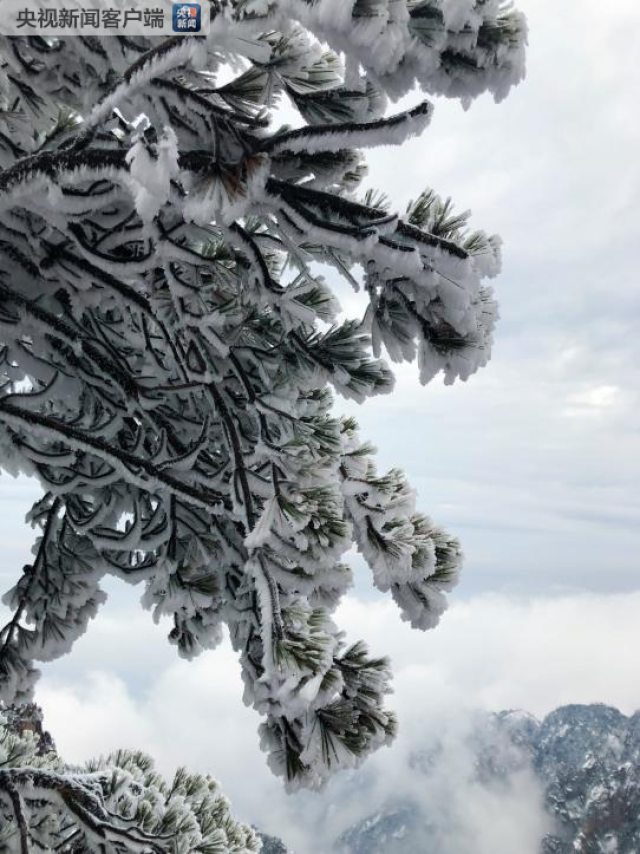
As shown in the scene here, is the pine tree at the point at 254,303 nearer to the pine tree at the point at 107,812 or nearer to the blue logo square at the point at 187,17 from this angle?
the blue logo square at the point at 187,17

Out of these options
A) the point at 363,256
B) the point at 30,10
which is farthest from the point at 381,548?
the point at 30,10

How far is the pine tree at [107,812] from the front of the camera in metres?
4.00

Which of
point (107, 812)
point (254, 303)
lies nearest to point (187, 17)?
point (254, 303)

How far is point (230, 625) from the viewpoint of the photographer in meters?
5.02

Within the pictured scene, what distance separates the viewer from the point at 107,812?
4164 mm

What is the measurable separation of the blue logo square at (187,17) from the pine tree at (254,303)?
0.44 ft

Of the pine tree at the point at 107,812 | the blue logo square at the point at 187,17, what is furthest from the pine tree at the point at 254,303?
the pine tree at the point at 107,812

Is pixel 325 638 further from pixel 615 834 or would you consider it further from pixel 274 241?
pixel 615 834

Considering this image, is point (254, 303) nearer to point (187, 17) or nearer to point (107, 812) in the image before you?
point (187, 17)

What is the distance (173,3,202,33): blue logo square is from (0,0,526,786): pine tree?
0.13m

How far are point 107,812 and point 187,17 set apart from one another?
3.84 metres

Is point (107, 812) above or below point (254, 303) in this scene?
below

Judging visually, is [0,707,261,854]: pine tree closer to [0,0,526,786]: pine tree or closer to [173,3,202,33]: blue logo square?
[0,0,526,786]: pine tree

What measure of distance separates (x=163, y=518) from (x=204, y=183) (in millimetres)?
2503
